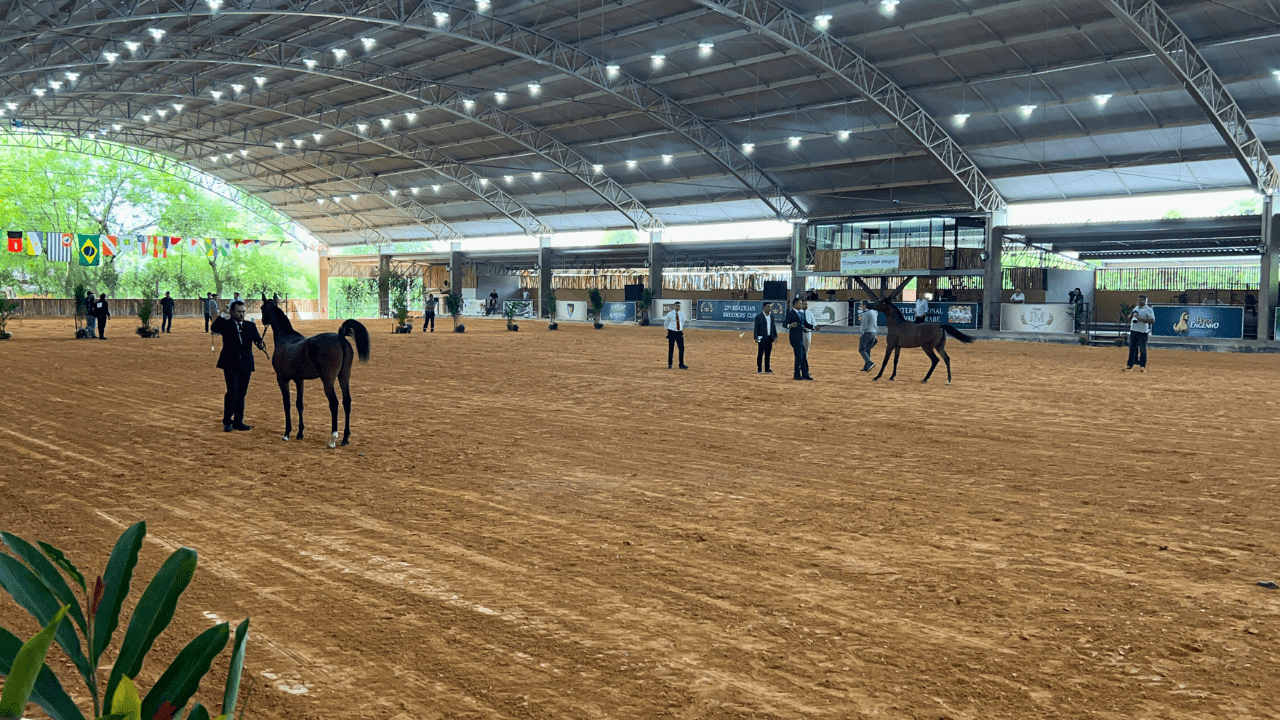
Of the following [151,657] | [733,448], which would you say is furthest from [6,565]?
[733,448]

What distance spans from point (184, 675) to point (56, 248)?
46704 mm

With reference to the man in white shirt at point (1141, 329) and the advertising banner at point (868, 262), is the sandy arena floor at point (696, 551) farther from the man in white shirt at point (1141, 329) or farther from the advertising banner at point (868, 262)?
the advertising banner at point (868, 262)

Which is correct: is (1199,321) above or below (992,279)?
below

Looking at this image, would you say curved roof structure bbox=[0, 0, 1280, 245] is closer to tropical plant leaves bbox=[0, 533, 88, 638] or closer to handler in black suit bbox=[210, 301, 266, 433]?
handler in black suit bbox=[210, 301, 266, 433]

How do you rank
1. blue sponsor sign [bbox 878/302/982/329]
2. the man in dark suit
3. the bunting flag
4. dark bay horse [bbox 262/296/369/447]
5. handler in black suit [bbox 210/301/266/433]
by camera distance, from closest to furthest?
dark bay horse [bbox 262/296/369/447] < handler in black suit [bbox 210/301/266/433] < the man in dark suit < blue sponsor sign [bbox 878/302/982/329] < the bunting flag

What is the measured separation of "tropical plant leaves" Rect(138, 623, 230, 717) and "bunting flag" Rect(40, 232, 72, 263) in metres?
46.1

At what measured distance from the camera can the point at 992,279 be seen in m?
32.9

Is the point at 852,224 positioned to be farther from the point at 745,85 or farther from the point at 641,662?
the point at 641,662

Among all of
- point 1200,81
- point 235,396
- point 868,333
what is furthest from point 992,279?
point 235,396

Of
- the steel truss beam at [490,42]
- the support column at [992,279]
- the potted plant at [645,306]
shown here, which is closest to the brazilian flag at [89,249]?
the steel truss beam at [490,42]

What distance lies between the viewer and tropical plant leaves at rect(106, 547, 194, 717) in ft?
2.97

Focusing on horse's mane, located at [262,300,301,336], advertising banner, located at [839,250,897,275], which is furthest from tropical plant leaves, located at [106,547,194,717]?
advertising banner, located at [839,250,897,275]

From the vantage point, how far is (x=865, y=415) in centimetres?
1082

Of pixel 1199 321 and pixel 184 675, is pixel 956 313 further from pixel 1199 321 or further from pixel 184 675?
pixel 184 675
